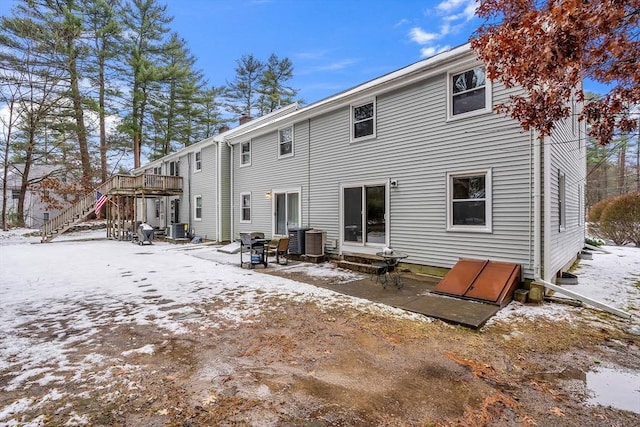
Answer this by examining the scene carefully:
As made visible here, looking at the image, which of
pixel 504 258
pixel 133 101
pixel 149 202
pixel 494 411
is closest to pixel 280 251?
pixel 504 258

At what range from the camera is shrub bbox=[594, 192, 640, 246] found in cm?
1336

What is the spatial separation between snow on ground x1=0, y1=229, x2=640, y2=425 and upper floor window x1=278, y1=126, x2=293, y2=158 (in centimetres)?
439

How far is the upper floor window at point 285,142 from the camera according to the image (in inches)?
450

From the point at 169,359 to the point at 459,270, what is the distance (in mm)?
5294

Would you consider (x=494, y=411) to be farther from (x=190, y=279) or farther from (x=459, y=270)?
(x=190, y=279)

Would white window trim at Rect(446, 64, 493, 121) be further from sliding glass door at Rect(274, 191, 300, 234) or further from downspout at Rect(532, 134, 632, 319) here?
sliding glass door at Rect(274, 191, 300, 234)

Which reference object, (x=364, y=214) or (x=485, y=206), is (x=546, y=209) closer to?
(x=485, y=206)

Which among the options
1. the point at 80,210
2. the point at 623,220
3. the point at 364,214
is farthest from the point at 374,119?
the point at 80,210

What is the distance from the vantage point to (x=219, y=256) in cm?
1108

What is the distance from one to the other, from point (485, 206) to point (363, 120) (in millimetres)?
4182

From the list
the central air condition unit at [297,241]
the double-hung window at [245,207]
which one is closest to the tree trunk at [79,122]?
the double-hung window at [245,207]

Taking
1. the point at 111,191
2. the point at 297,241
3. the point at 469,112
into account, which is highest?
the point at 469,112

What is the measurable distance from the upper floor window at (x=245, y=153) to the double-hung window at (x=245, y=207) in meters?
1.46

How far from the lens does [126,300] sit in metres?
Result: 5.76
